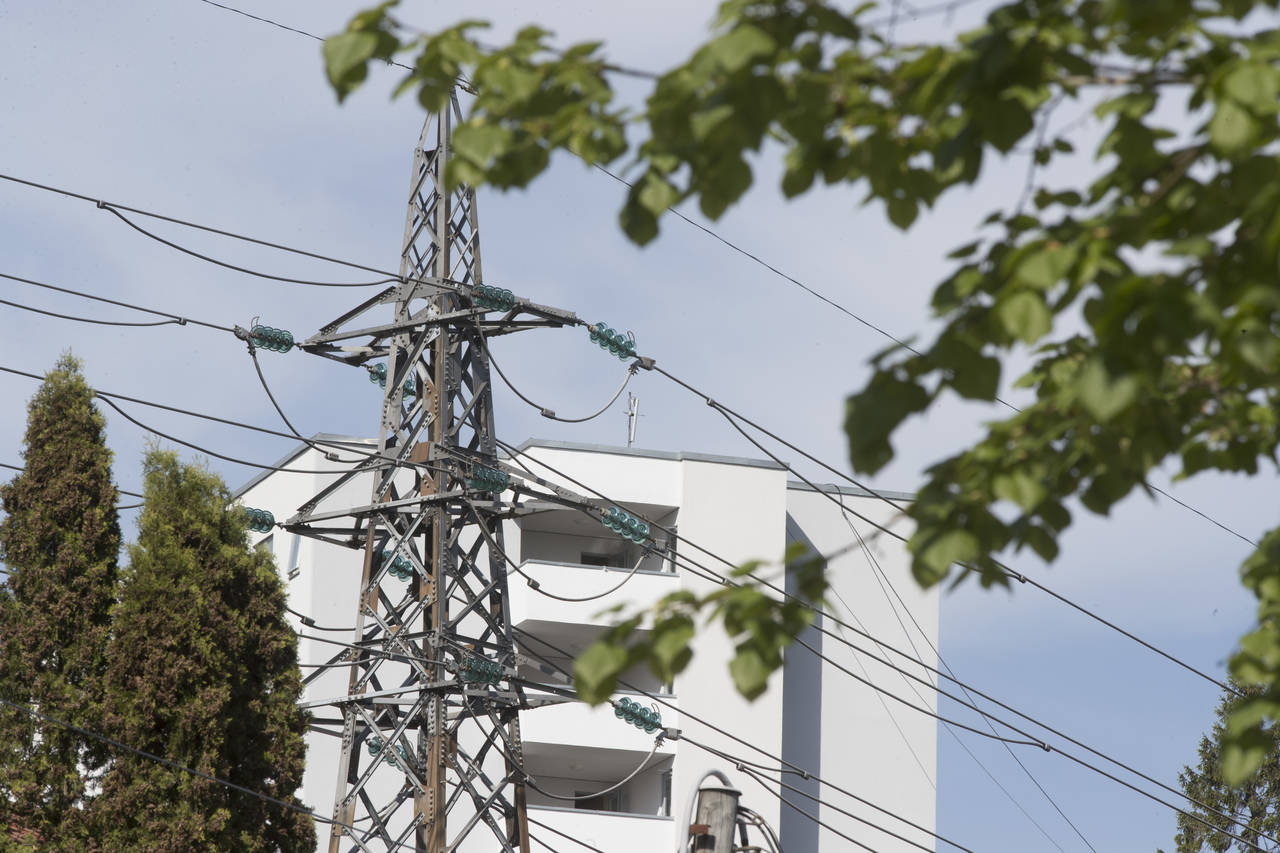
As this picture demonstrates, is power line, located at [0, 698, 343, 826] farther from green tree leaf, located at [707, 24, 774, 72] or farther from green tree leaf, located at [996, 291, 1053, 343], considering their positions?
green tree leaf, located at [996, 291, 1053, 343]

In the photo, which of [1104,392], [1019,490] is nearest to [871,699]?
[1019,490]

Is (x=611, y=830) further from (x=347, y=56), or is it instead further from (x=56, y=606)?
(x=347, y=56)

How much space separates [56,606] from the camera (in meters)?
14.7

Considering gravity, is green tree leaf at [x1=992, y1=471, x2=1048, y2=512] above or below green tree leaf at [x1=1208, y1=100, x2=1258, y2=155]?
below

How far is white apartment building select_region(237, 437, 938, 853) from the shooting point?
112ft

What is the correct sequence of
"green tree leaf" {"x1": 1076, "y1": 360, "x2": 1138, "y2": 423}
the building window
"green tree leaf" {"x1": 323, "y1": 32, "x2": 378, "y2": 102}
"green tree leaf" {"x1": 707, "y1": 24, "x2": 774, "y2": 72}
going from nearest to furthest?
"green tree leaf" {"x1": 1076, "y1": 360, "x2": 1138, "y2": 423} < "green tree leaf" {"x1": 707, "y1": 24, "x2": 774, "y2": 72} < "green tree leaf" {"x1": 323, "y1": 32, "x2": 378, "y2": 102} < the building window

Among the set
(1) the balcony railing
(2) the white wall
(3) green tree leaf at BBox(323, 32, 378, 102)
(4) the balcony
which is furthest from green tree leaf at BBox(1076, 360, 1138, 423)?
(2) the white wall

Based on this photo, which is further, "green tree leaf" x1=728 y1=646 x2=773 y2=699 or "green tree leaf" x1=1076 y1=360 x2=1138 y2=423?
"green tree leaf" x1=728 y1=646 x2=773 y2=699

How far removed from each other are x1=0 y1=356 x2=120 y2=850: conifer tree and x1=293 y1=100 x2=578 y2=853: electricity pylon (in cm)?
227

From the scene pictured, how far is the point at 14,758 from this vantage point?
46.2 ft

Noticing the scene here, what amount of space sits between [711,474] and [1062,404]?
32344 millimetres

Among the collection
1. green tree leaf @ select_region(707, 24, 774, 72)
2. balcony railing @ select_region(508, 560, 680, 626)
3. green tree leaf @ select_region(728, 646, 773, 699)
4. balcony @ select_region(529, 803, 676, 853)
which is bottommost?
green tree leaf @ select_region(728, 646, 773, 699)

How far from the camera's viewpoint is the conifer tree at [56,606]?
554 inches

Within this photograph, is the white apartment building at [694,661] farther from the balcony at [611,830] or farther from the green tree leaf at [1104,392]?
the green tree leaf at [1104,392]
